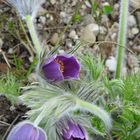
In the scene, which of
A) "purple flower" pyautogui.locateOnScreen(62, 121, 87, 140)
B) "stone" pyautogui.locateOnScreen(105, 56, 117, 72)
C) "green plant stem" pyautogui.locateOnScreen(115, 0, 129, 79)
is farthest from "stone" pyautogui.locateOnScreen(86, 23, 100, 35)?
"purple flower" pyautogui.locateOnScreen(62, 121, 87, 140)

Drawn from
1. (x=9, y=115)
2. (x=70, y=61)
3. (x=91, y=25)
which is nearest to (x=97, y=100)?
(x=70, y=61)

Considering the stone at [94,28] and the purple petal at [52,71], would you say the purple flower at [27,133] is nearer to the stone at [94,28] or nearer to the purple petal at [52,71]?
the purple petal at [52,71]

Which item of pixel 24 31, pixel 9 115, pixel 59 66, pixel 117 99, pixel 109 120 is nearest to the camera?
pixel 59 66

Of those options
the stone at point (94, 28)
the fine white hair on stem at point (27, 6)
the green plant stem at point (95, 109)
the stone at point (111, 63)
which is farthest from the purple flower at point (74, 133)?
the stone at point (94, 28)

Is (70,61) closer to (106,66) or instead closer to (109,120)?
(109,120)

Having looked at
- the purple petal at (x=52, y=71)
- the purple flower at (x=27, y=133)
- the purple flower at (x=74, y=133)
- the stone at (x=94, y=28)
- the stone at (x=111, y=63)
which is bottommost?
the purple flower at (x=74, y=133)

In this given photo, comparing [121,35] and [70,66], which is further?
[121,35]

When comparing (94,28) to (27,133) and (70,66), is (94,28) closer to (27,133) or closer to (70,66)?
(70,66)

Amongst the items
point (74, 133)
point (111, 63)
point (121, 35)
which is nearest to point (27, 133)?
point (74, 133)
